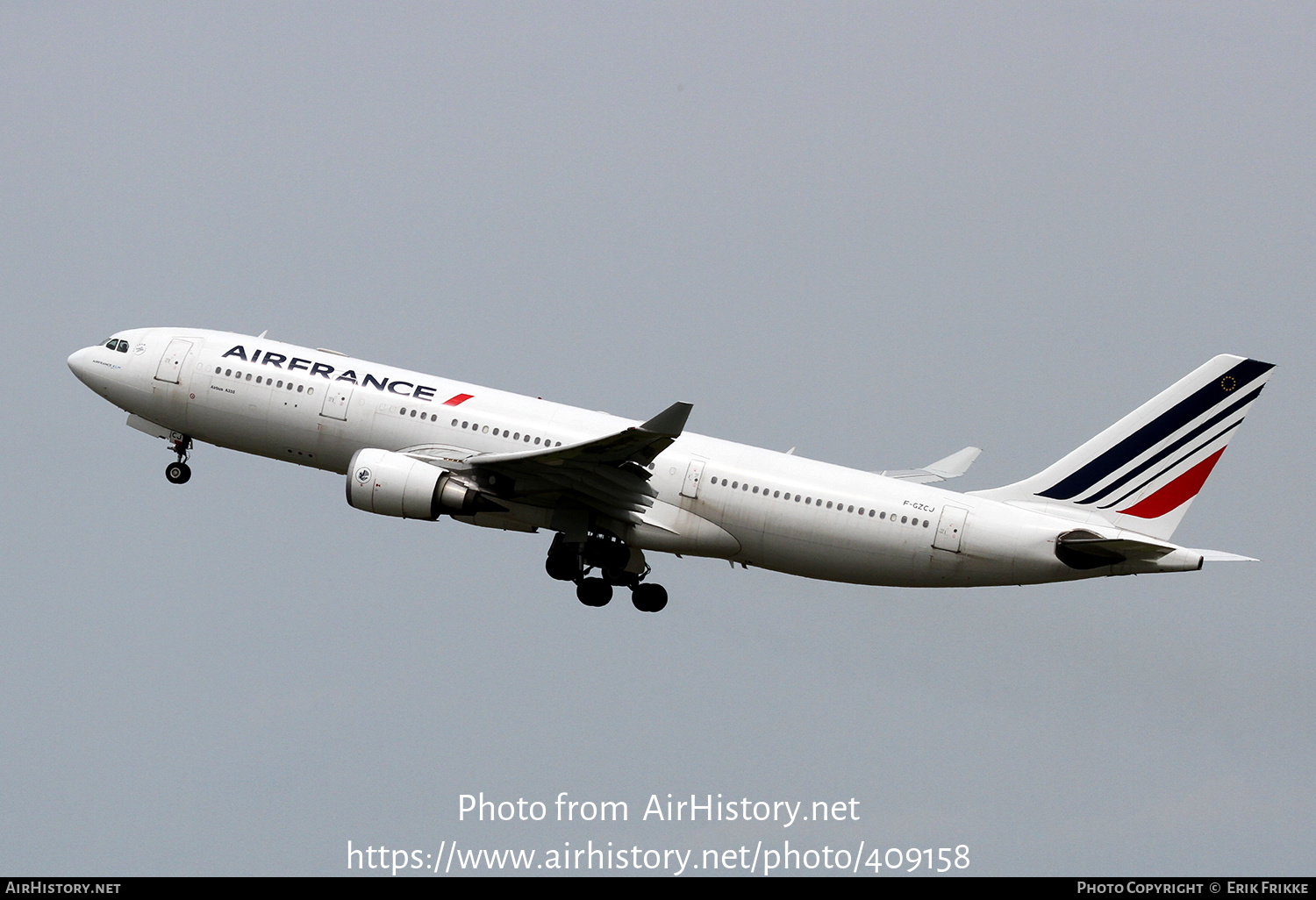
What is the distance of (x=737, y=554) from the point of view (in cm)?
4128

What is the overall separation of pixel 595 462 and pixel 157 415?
13.7 meters

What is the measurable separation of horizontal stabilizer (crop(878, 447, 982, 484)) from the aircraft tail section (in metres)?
3.85

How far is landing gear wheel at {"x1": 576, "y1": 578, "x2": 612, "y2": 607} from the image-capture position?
42875mm

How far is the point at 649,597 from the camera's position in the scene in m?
43.8

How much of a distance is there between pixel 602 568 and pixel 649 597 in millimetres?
1818

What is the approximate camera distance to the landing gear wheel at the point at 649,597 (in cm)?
4378

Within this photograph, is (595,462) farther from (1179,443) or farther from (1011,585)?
(1179,443)

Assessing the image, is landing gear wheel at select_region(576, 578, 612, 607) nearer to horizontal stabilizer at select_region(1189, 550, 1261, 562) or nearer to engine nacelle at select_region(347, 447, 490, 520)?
engine nacelle at select_region(347, 447, 490, 520)

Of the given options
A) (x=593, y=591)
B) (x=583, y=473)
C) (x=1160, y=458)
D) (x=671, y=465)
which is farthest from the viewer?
(x=593, y=591)

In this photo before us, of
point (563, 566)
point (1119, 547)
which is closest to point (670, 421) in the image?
point (563, 566)

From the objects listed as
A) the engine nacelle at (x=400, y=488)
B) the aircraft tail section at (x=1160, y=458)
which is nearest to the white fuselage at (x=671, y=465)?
the aircraft tail section at (x=1160, y=458)

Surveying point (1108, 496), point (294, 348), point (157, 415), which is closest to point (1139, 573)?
point (1108, 496)

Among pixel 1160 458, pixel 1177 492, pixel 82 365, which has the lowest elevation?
pixel 1177 492

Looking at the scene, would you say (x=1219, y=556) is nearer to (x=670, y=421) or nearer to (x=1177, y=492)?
(x=1177, y=492)
